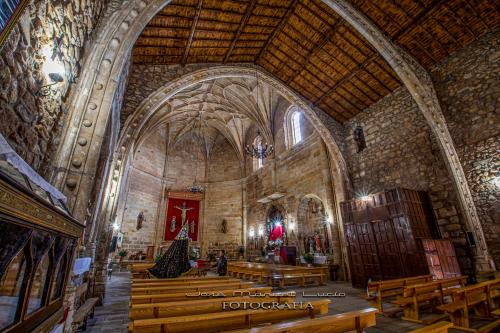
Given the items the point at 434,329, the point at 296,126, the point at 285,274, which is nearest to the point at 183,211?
the point at 296,126

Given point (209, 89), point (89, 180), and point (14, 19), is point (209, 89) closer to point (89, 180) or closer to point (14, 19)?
point (89, 180)

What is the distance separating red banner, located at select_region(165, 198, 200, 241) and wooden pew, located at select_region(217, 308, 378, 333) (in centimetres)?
1473

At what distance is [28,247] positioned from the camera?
1.49 meters

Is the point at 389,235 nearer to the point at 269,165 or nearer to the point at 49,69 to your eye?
the point at 269,165

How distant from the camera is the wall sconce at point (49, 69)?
2.55m

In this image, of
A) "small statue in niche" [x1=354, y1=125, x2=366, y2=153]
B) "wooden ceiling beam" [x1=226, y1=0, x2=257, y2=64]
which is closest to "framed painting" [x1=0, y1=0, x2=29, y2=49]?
"wooden ceiling beam" [x1=226, y1=0, x2=257, y2=64]

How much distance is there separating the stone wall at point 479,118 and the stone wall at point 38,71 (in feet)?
31.5

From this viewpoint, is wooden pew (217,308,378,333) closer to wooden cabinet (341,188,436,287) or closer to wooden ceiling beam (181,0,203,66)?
wooden cabinet (341,188,436,287)

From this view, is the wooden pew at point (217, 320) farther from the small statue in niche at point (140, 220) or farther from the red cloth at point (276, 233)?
the small statue in niche at point (140, 220)

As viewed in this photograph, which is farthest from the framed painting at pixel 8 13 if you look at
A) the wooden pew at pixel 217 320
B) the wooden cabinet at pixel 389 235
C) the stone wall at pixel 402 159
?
the stone wall at pixel 402 159

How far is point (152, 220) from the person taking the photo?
1505 centimetres

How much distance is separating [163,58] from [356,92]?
7.75 metres

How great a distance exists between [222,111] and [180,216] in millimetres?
8111

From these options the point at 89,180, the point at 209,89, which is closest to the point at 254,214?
the point at 209,89
